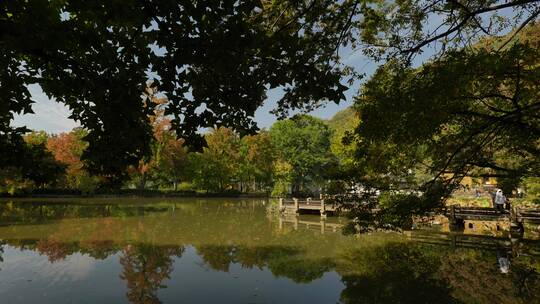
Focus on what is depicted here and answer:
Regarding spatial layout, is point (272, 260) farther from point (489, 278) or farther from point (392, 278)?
point (489, 278)

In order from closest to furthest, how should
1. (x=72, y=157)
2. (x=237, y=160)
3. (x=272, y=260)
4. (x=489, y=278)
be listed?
(x=489, y=278) → (x=272, y=260) → (x=72, y=157) → (x=237, y=160)

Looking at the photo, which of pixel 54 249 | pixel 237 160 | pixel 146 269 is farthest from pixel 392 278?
pixel 237 160

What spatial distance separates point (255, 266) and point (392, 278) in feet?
13.9

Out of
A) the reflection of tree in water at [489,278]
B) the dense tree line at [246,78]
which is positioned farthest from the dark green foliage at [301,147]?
the dense tree line at [246,78]

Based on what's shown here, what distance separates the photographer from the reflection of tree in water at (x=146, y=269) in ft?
30.3

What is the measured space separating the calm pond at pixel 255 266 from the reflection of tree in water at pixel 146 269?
30 mm

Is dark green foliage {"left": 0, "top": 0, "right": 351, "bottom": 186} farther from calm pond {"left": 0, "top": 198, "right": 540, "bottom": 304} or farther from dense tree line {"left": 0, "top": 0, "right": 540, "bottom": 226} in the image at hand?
→ calm pond {"left": 0, "top": 198, "right": 540, "bottom": 304}

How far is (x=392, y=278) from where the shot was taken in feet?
35.2

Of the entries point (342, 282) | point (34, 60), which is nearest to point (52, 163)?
point (34, 60)

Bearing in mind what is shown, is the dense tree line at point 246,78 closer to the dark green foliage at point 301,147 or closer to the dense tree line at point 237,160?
the dense tree line at point 237,160

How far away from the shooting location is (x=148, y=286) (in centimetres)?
988

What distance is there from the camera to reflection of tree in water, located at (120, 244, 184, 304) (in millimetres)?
9242

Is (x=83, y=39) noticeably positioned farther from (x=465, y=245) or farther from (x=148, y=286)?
(x=465, y=245)

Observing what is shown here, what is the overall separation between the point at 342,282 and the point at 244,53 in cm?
847
